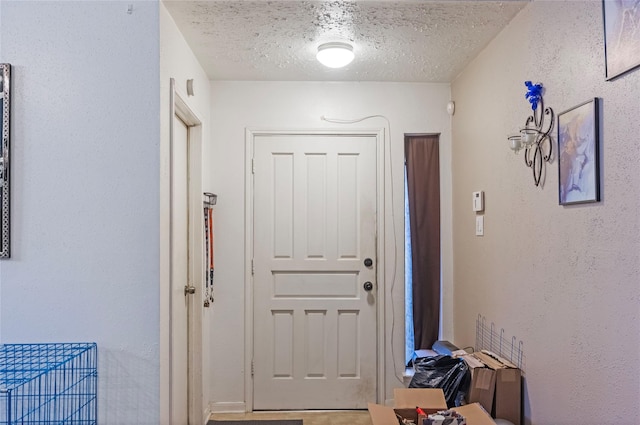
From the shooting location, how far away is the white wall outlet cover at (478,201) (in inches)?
116

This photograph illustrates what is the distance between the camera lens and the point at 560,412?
2.04m

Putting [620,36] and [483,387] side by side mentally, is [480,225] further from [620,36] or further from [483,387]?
[620,36]

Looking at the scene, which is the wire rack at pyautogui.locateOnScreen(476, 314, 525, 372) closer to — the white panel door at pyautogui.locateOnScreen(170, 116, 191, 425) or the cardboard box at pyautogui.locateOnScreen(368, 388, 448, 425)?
the cardboard box at pyautogui.locateOnScreen(368, 388, 448, 425)

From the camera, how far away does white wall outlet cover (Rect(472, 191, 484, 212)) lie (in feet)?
9.71

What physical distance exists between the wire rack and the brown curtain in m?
0.59

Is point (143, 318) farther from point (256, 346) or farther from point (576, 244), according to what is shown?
point (576, 244)

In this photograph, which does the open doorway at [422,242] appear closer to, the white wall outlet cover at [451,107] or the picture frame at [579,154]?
the white wall outlet cover at [451,107]

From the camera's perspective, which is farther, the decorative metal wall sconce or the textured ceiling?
the textured ceiling

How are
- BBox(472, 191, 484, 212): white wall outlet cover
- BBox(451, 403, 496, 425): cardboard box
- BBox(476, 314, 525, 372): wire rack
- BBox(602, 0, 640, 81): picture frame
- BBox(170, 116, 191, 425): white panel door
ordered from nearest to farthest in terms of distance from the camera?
1. BBox(602, 0, 640, 81): picture frame
2. BBox(451, 403, 496, 425): cardboard box
3. BBox(476, 314, 525, 372): wire rack
4. BBox(170, 116, 191, 425): white panel door
5. BBox(472, 191, 484, 212): white wall outlet cover

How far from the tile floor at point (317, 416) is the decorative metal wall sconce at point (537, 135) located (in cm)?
198

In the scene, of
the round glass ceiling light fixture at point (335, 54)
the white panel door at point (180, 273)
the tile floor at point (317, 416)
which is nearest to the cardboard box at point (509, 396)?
the tile floor at point (317, 416)

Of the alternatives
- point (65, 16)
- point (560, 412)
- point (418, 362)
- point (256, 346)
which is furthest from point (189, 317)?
point (560, 412)

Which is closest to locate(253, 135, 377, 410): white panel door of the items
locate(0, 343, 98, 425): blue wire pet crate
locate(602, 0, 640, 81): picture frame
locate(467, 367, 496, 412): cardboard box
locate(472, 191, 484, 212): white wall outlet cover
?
locate(472, 191, 484, 212): white wall outlet cover

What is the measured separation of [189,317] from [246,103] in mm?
1465
